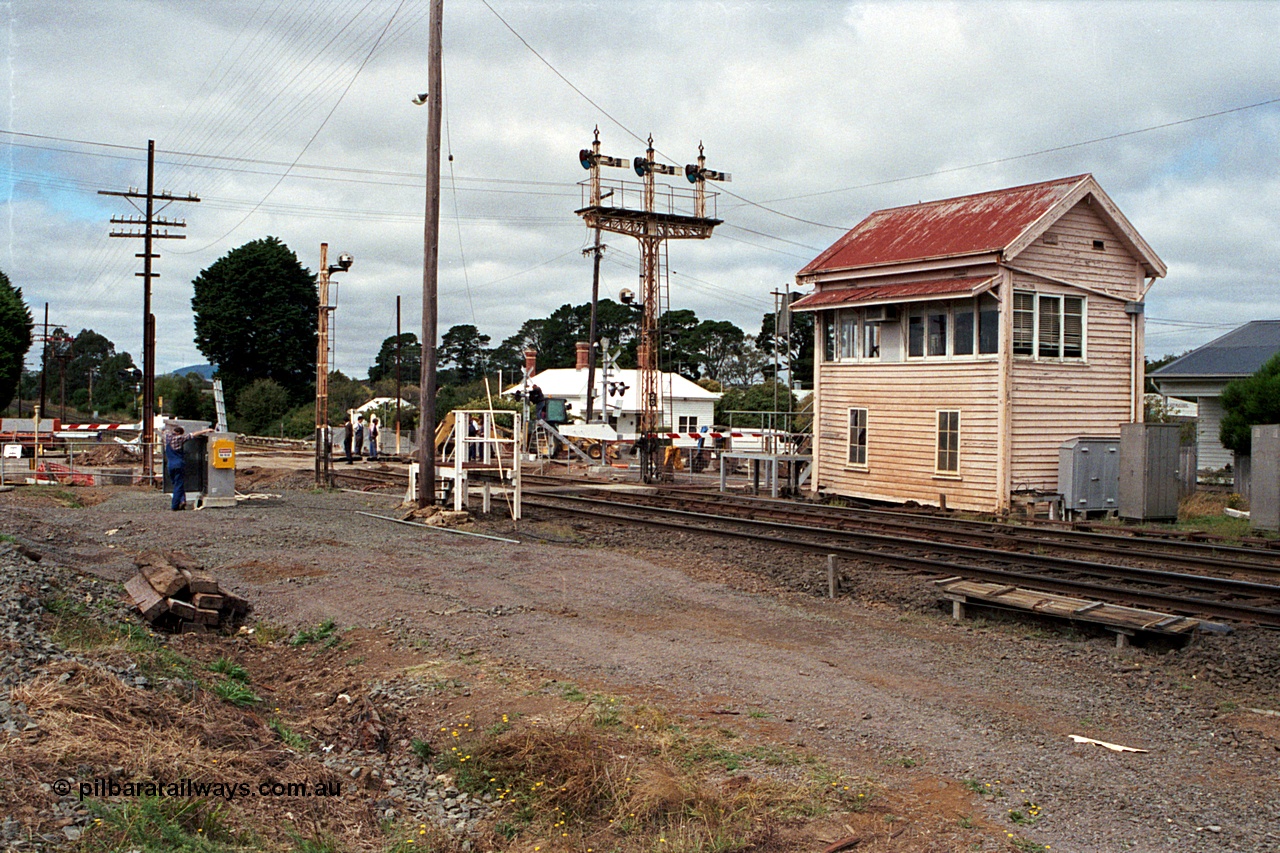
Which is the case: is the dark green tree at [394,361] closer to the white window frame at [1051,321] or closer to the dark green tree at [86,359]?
the dark green tree at [86,359]

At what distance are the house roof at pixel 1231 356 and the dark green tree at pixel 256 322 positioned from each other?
6223 centimetres

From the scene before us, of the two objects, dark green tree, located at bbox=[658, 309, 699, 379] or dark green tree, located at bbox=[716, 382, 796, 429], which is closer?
dark green tree, located at bbox=[716, 382, 796, 429]

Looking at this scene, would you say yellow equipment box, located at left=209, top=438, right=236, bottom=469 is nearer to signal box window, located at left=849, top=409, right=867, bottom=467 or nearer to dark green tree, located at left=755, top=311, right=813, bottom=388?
signal box window, located at left=849, top=409, right=867, bottom=467

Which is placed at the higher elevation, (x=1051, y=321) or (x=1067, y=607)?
(x=1051, y=321)

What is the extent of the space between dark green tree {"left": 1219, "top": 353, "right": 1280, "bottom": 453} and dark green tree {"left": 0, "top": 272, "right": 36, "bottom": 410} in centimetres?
4634

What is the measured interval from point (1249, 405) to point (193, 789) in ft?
87.9

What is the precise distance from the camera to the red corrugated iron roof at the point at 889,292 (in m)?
21.1

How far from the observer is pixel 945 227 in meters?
23.6

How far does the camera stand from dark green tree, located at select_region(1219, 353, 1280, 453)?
81.7 feet

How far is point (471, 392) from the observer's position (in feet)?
212

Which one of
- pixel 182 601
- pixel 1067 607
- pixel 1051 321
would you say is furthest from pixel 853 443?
pixel 182 601

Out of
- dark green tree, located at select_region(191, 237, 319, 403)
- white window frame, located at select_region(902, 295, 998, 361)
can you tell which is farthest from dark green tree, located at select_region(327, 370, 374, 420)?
white window frame, located at select_region(902, 295, 998, 361)

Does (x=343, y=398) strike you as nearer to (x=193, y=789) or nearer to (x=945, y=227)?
(x=945, y=227)

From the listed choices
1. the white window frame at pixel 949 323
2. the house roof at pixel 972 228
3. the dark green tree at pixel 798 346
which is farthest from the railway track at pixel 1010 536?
the dark green tree at pixel 798 346
